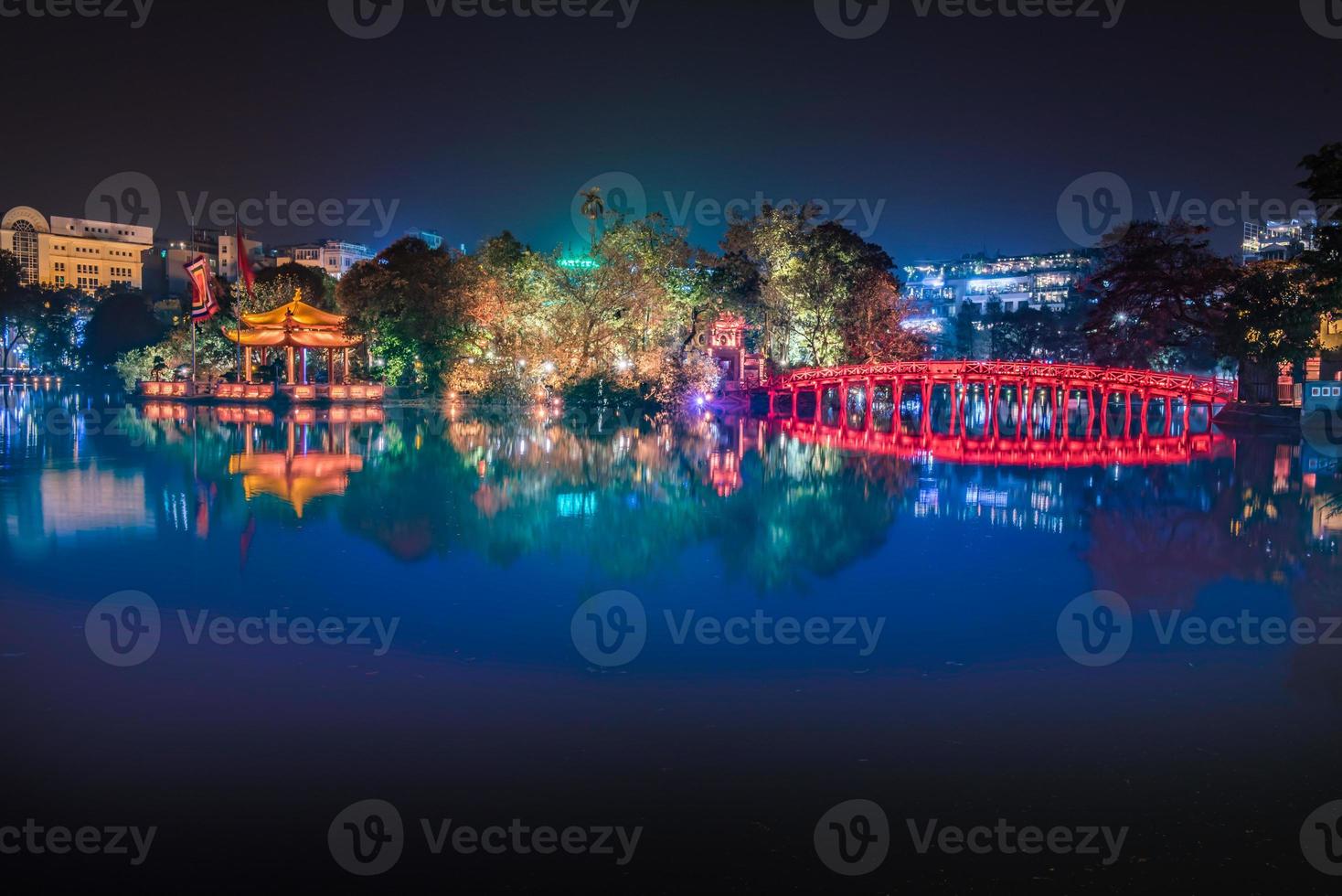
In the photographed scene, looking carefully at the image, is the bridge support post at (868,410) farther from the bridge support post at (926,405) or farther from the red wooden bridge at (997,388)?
the bridge support post at (926,405)

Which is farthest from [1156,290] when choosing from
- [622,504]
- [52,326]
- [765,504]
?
[52,326]

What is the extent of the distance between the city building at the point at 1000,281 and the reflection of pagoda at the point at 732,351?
80.0m

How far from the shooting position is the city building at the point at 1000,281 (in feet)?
429

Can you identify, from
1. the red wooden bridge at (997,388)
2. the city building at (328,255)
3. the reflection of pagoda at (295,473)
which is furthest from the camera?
the city building at (328,255)

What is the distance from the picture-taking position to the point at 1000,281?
14438 centimetres

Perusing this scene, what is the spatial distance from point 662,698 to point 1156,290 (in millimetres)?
41711

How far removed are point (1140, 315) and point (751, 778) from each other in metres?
43.0

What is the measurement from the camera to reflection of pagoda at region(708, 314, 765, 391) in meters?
47.8

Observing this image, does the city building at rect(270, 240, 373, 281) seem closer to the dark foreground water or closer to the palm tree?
the palm tree

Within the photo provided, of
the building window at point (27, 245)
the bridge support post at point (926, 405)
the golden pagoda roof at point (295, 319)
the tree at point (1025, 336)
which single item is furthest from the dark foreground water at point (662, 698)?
the building window at point (27, 245)

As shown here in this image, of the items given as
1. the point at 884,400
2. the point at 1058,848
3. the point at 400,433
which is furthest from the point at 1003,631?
the point at 884,400

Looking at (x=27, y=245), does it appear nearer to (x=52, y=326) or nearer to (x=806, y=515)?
(x=52, y=326)

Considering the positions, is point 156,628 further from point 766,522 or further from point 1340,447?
point 1340,447

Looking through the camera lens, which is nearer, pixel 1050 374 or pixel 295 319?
pixel 1050 374
